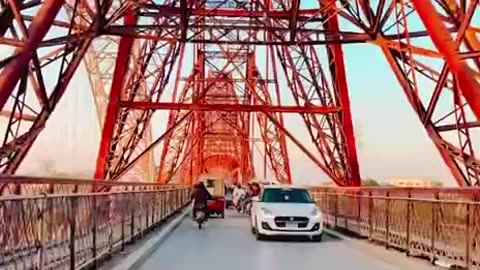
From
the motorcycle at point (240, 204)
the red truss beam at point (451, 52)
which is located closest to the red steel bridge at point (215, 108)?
the red truss beam at point (451, 52)

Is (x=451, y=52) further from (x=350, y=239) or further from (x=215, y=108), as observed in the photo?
(x=215, y=108)

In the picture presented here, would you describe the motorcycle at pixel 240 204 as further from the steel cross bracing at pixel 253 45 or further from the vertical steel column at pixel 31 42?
the vertical steel column at pixel 31 42

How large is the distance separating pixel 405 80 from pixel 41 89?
10072 mm

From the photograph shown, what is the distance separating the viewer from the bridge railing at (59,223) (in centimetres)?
823

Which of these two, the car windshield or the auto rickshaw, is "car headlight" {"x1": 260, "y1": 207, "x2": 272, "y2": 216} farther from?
the auto rickshaw

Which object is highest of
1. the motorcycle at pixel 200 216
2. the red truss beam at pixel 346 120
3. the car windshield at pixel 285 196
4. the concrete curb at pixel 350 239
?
the red truss beam at pixel 346 120

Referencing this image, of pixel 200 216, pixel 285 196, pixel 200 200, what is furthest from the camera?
pixel 200 200

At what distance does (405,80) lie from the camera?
77.6 feet

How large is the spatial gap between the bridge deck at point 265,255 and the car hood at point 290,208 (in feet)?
3.20

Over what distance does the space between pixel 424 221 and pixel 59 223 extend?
325 inches

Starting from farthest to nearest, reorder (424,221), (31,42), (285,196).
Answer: (285,196), (31,42), (424,221)

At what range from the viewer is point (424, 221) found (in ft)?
53.0

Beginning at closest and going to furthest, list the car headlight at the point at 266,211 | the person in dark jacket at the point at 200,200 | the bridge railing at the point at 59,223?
1. the bridge railing at the point at 59,223
2. the car headlight at the point at 266,211
3. the person in dark jacket at the point at 200,200

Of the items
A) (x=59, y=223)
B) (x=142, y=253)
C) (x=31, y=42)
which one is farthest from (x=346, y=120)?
(x=59, y=223)
